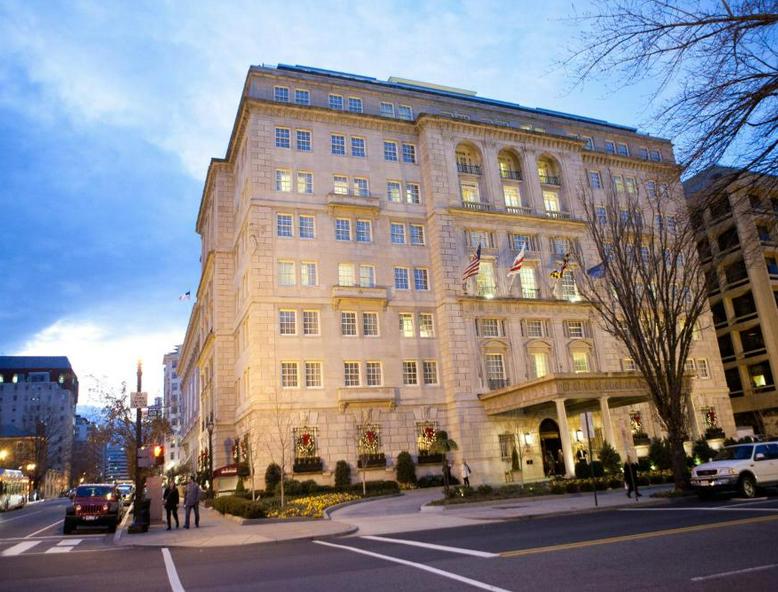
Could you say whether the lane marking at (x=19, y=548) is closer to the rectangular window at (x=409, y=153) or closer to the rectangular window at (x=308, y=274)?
the rectangular window at (x=308, y=274)

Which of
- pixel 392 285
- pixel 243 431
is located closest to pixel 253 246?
pixel 392 285

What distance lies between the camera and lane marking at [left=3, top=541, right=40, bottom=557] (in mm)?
17888

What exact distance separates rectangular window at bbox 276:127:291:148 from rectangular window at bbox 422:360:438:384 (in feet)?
60.5

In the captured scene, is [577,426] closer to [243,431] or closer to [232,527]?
[243,431]

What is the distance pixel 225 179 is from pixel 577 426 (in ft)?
114

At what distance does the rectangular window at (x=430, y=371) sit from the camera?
43.4 meters

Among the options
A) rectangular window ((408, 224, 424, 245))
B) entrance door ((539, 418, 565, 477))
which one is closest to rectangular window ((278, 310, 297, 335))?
rectangular window ((408, 224, 424, 245))

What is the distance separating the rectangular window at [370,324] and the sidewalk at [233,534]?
19.4 m

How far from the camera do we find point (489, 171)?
160 feet

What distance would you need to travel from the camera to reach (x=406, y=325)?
144ft

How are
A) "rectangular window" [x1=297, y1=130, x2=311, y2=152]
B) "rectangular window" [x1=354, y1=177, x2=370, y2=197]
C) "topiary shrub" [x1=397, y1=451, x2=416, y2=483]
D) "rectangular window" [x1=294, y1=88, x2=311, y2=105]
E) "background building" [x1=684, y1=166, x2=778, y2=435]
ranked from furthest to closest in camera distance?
1. "background building" [x1=684, y1=166, x2=778, y2=435]
2. "rectangular window" [x1=294, y1=88, x2=311, y2=105]
3. "rectangular window" [x1=354, y1=177, x2=370, y2=197]
4. "rectangular window" [x1=297, y1=130, x2=311, y2=152]
5. "topiary shrub" [x1=397, y1=451, x2=416, y2=483]

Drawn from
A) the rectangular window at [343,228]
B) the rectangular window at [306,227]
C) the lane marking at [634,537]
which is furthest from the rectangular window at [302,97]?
the lane marking at [634,537]

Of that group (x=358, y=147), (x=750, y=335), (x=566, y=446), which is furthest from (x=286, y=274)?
(x=750, y=335)

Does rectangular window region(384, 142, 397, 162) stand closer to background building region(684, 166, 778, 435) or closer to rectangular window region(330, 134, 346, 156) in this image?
rectangular window region(330, 134, 346, 156)
